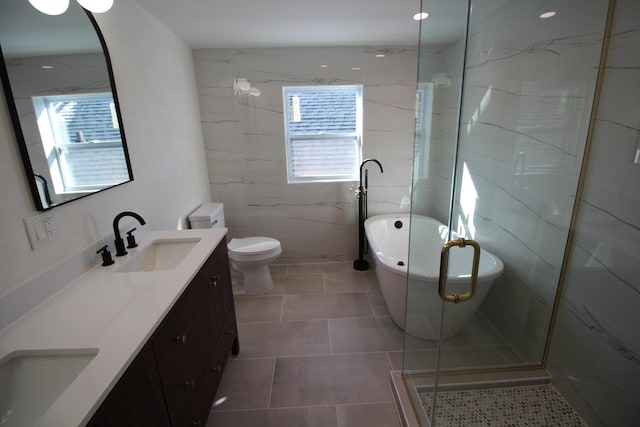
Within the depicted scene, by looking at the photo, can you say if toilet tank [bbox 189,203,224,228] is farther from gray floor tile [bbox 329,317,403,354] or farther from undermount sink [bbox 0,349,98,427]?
undermount sink [bbox 0,349,98,427]

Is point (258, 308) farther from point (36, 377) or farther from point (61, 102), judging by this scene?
point (61, 102)

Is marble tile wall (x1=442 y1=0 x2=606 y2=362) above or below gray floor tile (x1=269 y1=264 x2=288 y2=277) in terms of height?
above

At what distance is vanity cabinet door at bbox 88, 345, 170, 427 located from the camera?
83 cm

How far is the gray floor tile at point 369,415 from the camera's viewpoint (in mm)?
1674

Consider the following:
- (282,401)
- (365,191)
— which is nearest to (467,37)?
(365,191)

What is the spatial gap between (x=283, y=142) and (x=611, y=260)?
275cm

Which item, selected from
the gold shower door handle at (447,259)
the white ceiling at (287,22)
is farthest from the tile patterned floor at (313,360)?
the white ceiling at (287,22)

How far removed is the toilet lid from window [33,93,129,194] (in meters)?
1.21

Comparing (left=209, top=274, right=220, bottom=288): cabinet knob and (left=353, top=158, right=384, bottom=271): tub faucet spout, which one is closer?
(left=209, top=274, right=220, bottom=288): cabinet knob

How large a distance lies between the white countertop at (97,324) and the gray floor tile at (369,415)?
1.15 meters

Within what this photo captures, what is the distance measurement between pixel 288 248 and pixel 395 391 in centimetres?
210

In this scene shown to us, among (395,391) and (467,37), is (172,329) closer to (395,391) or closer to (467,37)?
(395,391)

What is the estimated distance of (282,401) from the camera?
1830 millimetres

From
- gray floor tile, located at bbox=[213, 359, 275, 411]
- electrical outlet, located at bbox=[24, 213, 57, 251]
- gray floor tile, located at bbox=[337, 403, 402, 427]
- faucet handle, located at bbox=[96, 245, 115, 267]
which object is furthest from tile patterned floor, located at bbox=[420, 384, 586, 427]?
electrical outlet, located at bbox=[24, 213, 57, 251]
